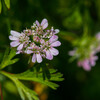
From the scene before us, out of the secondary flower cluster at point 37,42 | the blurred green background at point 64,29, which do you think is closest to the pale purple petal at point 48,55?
the secondary flower cluster at point 37,42

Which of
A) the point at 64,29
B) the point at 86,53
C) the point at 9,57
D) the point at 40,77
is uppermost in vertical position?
the point at 64,29

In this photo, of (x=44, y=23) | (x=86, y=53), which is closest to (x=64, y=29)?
(x=86, y=53)

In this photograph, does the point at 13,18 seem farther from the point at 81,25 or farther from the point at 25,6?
the point at 81,25

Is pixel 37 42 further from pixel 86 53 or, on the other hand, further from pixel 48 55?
pixel 86 53

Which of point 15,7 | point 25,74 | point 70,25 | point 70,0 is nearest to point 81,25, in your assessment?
point 70,25

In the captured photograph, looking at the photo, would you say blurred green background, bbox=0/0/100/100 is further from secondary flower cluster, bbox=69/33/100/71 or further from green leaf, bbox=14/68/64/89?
green leaf, bbox=14/68/64/89
